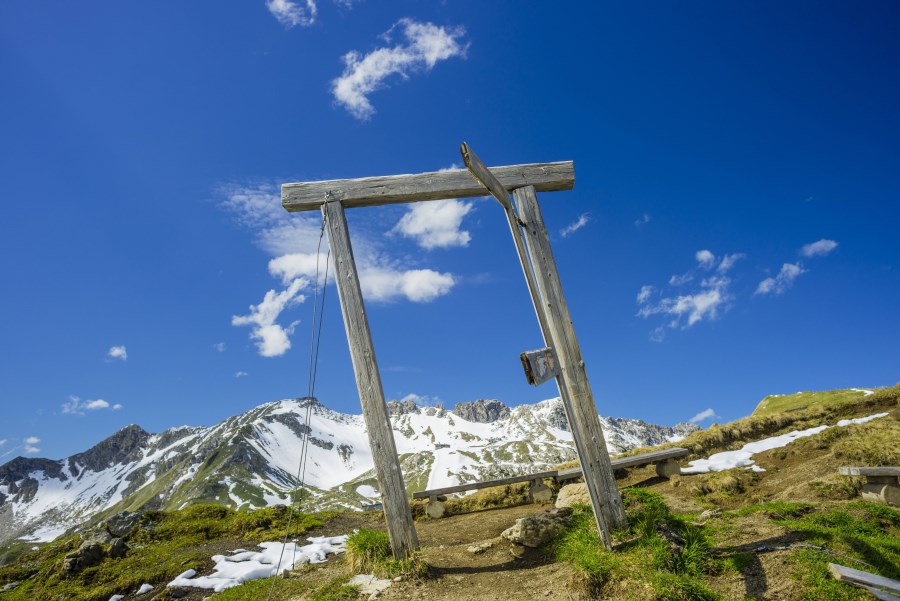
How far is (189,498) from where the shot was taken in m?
177

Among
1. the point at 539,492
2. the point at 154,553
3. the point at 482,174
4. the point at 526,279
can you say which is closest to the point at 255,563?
the point at 154,553

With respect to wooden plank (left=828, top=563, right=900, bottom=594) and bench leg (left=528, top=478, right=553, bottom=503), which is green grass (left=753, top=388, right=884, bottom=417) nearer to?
bench leg (left=528, top=478, right=553, bottom=503)

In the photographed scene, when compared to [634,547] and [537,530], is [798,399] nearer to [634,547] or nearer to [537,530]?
[537,530]

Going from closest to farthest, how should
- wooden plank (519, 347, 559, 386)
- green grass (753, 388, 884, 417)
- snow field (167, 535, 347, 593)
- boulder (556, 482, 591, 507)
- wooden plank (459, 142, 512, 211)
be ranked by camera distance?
1. wooden plank (519, 347, 559, 386)
2. wooden plank (459, 142, 512, 211)
3. snow field (167, 535, 347, 593)
4. boulder (556, 482, 591, 507)
5. green grass (753, 388, 884, 417)

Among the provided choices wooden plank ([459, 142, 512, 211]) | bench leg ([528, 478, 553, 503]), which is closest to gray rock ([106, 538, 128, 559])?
bench leg ([528, 478, 553, 503])

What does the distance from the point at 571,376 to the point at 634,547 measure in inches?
108

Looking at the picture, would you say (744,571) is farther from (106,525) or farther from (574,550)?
(106,525)

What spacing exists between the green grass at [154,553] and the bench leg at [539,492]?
6624 mm

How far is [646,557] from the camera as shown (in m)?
5.98

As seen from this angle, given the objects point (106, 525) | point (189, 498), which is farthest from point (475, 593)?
point (189, 498)

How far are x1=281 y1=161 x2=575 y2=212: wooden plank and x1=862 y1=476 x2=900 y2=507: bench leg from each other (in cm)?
810

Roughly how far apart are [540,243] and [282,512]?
1159 cm

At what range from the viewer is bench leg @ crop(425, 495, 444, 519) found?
555 inches

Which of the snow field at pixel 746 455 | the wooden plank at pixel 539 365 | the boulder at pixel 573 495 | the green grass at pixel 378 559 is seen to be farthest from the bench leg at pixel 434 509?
the wooden plank at pixel 539 365
